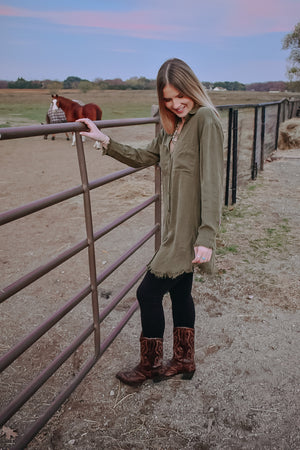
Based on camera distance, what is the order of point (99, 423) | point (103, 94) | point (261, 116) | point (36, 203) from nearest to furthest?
point (36, 203)
point (99, 423)
point (261, 116)
point (103, 94)

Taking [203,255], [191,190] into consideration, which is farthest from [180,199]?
[203,255]

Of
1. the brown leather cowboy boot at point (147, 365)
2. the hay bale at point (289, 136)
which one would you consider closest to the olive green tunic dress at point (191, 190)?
the brown leather cowboy boot at point (147, 365)

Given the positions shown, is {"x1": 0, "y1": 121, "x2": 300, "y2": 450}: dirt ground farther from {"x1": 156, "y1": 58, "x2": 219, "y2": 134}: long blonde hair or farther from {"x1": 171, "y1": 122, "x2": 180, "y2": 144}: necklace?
{"x1": 156, "y1": 58, "x2": 219, "y2": 134}: long blonde hair

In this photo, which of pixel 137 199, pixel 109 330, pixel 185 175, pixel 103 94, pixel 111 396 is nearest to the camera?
pixel 185 175

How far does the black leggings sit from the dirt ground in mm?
366

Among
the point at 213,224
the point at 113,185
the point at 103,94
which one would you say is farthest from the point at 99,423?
the point at 103,94

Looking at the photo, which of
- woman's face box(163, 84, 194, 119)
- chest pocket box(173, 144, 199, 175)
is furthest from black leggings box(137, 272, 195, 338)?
woman's face box(163, 84, 194, 119)

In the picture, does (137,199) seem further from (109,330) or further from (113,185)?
(109,330)

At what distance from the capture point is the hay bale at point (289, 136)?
11.2 metres

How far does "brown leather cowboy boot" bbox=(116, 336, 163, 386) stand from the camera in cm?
207

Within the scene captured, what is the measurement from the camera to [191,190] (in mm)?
1745

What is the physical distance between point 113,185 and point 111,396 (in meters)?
5.13

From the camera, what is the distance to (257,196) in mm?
5984

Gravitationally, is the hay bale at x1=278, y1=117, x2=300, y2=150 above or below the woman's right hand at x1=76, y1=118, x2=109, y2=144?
below
